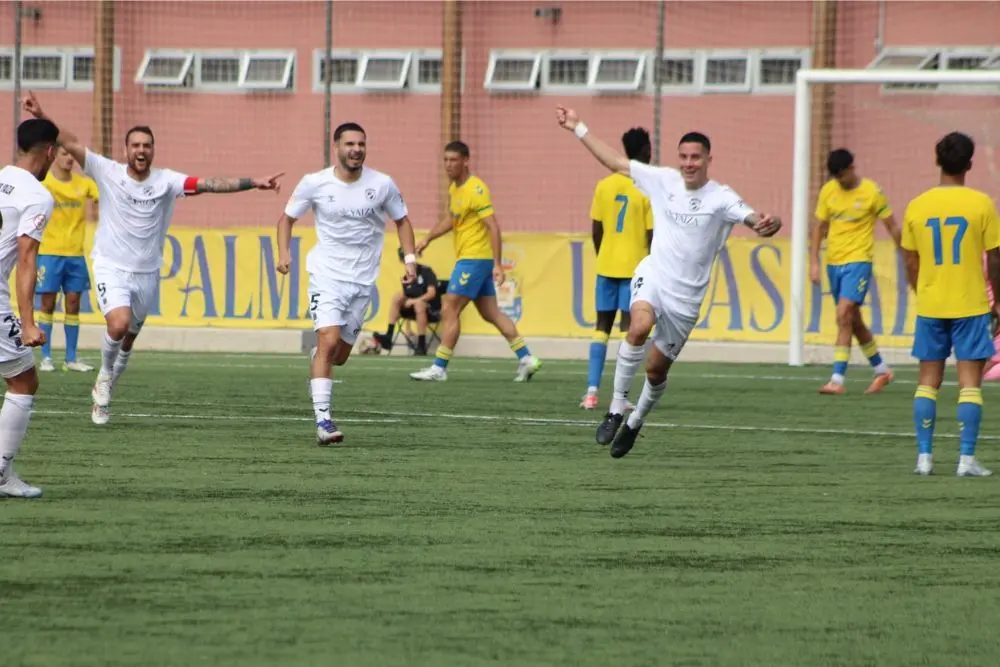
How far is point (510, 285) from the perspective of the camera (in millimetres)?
23516

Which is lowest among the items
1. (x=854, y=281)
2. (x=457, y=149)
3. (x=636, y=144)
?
(x=854, y=281)

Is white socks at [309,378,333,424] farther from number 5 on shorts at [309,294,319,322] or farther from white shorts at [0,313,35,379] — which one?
white shorts at [0,313,35,379]

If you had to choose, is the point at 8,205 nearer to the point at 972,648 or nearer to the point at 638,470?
the point at 638,470

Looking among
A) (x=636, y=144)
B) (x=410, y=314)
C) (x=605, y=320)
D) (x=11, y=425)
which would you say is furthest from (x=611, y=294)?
(x=410, y=314)

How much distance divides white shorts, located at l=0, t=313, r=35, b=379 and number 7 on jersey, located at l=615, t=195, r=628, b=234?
7139mm

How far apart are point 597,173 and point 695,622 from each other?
20153 millimetres

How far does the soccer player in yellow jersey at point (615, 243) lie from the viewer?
15.0 metres

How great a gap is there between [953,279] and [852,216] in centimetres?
722

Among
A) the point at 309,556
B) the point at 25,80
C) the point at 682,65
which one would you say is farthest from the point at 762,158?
the point at 309,556

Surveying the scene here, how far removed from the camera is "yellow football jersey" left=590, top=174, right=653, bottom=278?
15.0 metres

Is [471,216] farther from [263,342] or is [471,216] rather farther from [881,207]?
[263,342]

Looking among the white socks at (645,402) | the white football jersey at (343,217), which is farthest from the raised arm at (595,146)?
the white football jersey at (343,217)

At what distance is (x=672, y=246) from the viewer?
1140 cm

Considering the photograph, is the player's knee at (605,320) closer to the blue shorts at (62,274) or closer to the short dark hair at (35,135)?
the blue shorts at (62,274)
